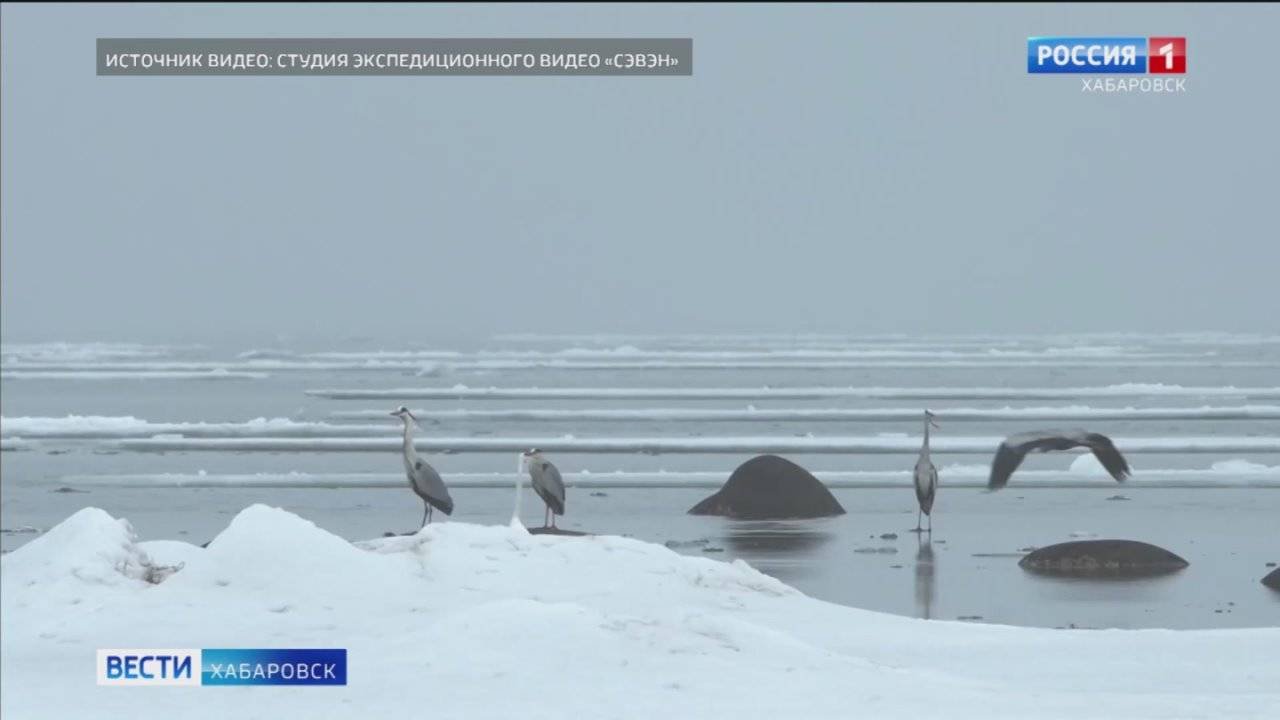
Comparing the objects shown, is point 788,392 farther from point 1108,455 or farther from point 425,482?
point 1108,455

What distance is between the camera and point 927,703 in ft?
29.1

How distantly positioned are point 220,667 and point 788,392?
39214mm

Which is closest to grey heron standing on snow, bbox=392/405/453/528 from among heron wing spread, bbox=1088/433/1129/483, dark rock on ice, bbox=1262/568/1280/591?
dark rock on ice, bbox=1262/568/1280/591

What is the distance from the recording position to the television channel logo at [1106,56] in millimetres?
14922

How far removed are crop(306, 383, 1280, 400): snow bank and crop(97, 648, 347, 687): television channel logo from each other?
35.0m

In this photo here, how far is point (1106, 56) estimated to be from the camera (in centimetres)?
1537

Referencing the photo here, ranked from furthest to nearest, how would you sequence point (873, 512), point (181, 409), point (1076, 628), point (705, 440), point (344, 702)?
point (181, 409) < point (705, 440) < point (873, 512) < point (1076, 628) < point (344, 702)

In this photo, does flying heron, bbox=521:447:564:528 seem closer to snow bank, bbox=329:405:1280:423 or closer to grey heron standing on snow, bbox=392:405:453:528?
grey heron standing on snow, bbox=392:405:453:528

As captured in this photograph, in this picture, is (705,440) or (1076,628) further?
(705,440)

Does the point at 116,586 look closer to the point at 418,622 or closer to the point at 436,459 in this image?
the point at 418,622

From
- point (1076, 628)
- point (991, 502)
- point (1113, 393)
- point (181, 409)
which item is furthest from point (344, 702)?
point (1113, 393)

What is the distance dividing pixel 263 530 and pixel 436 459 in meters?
16.3

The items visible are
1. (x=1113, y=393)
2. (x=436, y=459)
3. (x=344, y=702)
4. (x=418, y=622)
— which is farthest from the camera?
(x=1113, y=393)

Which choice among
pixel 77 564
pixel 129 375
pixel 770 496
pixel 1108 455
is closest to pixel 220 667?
pixel 77 564
